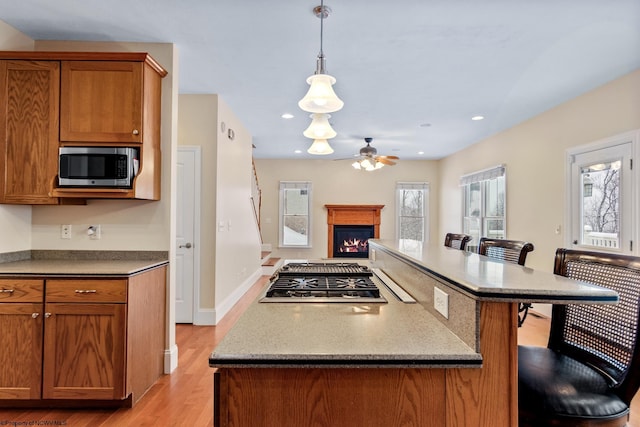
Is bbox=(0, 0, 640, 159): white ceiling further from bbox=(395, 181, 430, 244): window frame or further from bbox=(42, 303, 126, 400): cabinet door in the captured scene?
bbox=(395, 181, 430, 244): window frame

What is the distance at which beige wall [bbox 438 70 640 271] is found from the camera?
333 cm

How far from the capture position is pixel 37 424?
2.05 m

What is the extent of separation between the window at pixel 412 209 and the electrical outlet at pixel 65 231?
21.3 feet

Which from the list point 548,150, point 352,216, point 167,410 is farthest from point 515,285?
point 352,216

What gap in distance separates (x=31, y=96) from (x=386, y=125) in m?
4.04

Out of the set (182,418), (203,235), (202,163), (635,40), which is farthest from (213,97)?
(635,40)

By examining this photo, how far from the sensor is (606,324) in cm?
126

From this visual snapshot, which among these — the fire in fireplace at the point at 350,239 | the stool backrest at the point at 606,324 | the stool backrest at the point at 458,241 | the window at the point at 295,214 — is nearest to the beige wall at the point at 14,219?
the stool backrest at the point at 606,324

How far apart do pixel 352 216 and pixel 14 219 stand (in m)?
6.17

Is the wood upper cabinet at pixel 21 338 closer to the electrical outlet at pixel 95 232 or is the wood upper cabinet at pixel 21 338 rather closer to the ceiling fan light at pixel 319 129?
the electrical outlet at pixel 95 232

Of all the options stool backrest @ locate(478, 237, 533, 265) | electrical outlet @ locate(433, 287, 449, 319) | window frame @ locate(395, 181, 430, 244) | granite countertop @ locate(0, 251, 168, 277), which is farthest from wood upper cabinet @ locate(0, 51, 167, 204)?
window frame @ locate(395, 181, 430, 244)

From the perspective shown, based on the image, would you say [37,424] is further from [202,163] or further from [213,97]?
[213,97]

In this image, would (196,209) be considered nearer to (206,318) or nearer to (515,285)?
(206,318)

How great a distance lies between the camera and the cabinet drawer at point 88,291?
6.91ft
